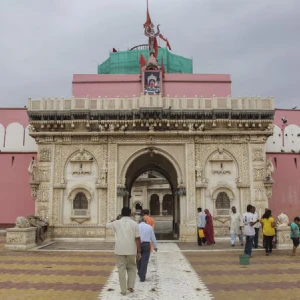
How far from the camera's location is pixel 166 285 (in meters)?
6.94

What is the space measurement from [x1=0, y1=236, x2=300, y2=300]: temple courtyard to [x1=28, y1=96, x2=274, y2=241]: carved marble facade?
461 cm

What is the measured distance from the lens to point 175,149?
16562 millimetres

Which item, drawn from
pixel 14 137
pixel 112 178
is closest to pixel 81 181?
pixel 112 178

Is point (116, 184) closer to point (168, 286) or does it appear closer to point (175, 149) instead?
point (175, 149)

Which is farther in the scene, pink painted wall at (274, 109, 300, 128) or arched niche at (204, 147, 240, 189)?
pink painted wall at (274, 109, 300, 128)

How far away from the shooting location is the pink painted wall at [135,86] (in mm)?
18469

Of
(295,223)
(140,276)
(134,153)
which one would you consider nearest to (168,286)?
(140,276)

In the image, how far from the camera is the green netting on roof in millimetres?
28500

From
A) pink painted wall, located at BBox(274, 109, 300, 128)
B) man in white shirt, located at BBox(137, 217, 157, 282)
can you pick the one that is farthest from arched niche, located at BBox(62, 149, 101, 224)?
pink painted wall, located at BBox(274, 109, 300, 128)

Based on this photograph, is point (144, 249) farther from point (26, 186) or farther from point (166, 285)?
point (26, 186)

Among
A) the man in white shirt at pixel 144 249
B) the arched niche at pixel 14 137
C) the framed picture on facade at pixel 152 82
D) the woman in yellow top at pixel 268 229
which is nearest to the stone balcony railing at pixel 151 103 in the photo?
the framed picture on facade at pixel 152 82

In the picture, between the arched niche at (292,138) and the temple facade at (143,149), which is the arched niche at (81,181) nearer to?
the temple facade at (143,149)

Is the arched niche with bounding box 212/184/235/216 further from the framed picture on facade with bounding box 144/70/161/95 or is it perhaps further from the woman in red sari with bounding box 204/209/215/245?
the framed picture on facade with bounding box 144/70/161/95

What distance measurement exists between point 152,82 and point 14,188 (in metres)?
8.20
